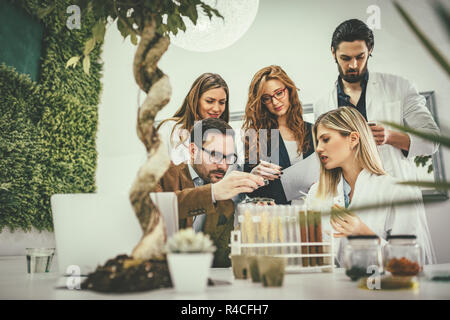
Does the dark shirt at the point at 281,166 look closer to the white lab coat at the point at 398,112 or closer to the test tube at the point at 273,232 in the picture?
the white lab coat at the point at 398,112

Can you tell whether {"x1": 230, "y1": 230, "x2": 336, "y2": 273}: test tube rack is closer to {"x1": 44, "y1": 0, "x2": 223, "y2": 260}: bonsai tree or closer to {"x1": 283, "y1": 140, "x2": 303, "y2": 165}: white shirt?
{"x1": 44, "y1": 0, "x2": 223, "y2": 260}: bonsai tree

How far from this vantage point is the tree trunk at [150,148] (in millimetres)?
A: 1172

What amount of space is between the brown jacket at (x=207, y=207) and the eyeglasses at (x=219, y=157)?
0.23 metres

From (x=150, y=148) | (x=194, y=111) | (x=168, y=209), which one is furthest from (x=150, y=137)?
(x=194, y=111)

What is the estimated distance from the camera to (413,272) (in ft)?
3.94

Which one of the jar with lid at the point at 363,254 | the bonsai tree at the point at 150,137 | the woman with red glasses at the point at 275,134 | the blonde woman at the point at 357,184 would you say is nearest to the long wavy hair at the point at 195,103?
the woman with red glasses at the point at 275,134

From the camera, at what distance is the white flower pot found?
41.4 inches

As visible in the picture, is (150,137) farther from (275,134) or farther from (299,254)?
(275,134)

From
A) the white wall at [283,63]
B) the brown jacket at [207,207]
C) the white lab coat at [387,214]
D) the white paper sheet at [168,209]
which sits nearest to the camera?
the white paper sheet at [168,209]

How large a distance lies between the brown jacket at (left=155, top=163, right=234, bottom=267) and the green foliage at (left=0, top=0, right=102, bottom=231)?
103 centimetres

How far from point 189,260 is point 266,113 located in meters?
2.44

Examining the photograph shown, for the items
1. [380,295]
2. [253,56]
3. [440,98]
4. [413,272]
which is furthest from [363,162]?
[380,295]
